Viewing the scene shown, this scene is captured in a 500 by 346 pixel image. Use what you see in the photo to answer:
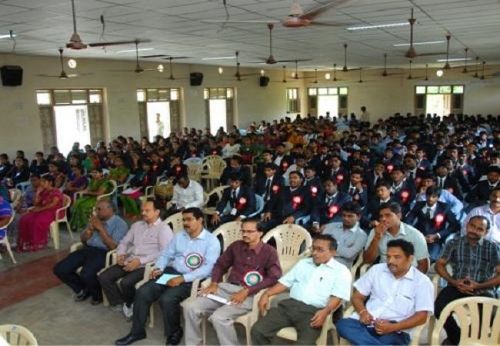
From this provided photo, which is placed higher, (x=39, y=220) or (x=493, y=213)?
(x=493, y=213)

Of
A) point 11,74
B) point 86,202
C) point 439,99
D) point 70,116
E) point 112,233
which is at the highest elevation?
point 11,74

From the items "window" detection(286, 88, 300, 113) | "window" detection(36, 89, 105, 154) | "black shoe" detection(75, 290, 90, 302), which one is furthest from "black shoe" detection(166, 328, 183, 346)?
"window" detection(286, 88, 300, 113)

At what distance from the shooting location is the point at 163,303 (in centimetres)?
346

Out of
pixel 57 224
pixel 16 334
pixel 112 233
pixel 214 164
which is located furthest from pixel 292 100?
pixel 16 334

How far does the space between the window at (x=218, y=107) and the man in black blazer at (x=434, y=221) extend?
37.3 ft

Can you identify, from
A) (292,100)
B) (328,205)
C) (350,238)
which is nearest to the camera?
(350,238)

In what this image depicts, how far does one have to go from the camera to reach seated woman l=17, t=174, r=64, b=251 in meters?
5.80

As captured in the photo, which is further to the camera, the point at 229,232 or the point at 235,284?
the point at 229,232

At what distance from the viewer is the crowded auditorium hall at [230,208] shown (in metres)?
3.12

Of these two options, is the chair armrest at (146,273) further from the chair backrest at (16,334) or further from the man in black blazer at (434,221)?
the man in black blazer at (434,221)

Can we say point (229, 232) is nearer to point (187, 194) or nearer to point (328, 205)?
point (328, 205)

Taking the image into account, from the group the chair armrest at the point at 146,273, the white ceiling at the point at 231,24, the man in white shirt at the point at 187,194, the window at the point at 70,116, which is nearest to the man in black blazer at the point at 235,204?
the man in white shirt at the point at 187,194

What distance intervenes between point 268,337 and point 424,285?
3.41 ft

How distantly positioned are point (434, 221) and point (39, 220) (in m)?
4.65
